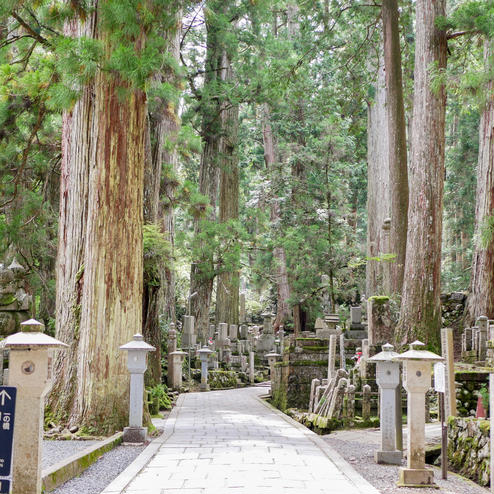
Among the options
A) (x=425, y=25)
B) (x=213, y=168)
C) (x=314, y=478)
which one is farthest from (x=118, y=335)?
(x=213, y=168)

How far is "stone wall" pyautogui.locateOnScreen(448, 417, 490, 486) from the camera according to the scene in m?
6.45

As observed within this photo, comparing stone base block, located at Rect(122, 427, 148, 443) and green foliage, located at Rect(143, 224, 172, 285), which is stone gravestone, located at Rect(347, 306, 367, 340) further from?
stone base block, located at Rect(122, 427, 148, 443)

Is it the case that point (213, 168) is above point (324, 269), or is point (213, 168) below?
above

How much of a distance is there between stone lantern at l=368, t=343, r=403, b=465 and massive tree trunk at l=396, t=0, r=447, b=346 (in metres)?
6.24

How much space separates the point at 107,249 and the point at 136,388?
6.52 feet

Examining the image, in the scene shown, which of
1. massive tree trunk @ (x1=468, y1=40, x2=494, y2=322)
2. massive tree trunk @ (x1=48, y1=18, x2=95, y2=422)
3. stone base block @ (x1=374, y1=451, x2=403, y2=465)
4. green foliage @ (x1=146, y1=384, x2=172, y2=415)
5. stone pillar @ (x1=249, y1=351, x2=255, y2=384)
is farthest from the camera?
→ stone pillar @ (x1=249, y1=351, x2=255, y2=384)

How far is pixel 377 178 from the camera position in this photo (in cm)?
2508

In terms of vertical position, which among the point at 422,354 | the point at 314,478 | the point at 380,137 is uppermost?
the point at 380,137

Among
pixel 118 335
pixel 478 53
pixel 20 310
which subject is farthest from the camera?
pixel 478 53

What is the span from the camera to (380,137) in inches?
992

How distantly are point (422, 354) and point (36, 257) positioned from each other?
1043cm

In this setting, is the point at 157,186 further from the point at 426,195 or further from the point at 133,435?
the point at 133,435

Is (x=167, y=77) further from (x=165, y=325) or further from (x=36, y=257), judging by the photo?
(x=165, y=325)

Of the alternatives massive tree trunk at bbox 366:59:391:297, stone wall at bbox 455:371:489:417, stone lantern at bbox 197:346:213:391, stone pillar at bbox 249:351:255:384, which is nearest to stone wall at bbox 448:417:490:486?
stone wall at bbox 455:371:489:417
